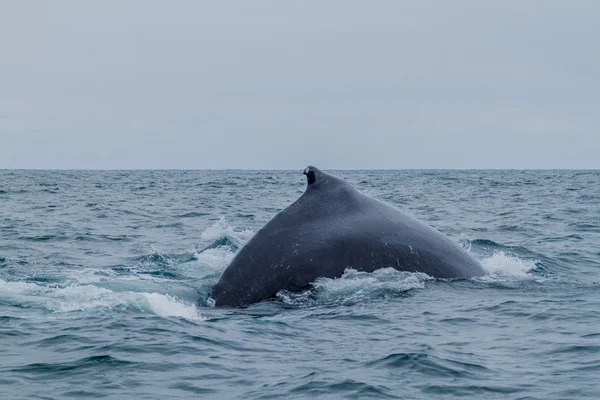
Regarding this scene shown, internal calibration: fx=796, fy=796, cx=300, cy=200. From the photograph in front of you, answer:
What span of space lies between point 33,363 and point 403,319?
427 cm

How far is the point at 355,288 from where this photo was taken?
10.0 m

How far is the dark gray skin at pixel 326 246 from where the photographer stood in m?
9.70

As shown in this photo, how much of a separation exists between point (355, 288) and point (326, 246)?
663 mm

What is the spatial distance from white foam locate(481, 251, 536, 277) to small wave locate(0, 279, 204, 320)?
498 centimetres

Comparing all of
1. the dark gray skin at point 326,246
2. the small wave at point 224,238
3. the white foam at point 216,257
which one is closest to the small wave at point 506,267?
the dark gray skin at point 326,246

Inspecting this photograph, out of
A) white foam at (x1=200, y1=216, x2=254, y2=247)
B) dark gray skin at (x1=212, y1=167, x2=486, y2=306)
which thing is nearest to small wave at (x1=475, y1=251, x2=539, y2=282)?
dark gray skin at (x1=212, y1=167, x2=486, y2=306)

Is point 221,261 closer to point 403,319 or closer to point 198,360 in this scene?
point 403,319

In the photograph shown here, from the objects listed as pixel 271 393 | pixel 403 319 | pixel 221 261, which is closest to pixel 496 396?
pixel 271 393

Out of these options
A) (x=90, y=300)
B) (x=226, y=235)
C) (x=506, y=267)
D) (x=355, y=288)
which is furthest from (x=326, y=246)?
(x=226, y=235)

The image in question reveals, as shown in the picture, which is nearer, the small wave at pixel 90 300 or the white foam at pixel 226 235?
the small wave at pixel 90 300

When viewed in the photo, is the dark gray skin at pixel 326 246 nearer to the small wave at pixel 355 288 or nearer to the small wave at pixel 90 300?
the small wave at pixel 355 288

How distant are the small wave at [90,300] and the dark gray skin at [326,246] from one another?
2.13 ft

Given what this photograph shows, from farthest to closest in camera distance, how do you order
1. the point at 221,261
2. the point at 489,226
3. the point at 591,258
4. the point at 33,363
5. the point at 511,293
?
the point at 489,226, the point at 591,258, the point at 221,261, the point at 511,293, the point at 33,363

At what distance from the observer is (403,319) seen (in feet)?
31.6
